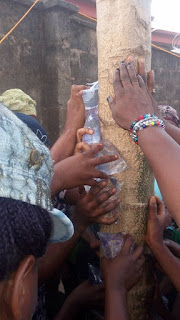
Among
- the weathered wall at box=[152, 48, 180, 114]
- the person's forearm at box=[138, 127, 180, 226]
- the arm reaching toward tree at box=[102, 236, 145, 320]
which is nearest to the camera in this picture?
the person's forearm at box=[138, 127, 180, 226]

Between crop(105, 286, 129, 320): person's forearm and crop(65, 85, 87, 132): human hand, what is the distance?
825 millimetres

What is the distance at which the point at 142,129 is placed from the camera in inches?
48.9

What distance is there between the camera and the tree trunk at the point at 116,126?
4.84 feet

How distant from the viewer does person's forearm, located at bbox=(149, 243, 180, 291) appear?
1.48 metres

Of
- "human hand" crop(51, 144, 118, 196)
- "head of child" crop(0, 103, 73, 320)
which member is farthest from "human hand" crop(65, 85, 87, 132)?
"head of child" crop(0, 103, 73, 320)

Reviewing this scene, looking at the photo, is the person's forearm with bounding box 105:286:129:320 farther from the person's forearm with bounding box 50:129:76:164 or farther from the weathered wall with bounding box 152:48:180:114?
the weathered wall with bounding box 152:48:180:114

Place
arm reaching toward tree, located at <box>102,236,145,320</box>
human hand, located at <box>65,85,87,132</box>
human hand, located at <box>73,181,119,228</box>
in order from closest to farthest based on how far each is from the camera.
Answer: arm reaching toward tree, located at <box>102,236,145,320</box> → human hand, located at <box>73,181,119,228</box> → human hand, located at <box>65,85,87,132</box>

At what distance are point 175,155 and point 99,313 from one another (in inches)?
42.9

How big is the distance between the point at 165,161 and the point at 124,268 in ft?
1.86

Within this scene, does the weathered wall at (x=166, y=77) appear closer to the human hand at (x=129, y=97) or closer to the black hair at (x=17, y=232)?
the human hand at (x=129, y=97)

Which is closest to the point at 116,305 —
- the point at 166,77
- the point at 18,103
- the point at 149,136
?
the point at 149,136

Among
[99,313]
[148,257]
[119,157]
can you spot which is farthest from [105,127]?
[99,313]

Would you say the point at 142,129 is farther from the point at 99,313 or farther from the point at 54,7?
the point at 54,7

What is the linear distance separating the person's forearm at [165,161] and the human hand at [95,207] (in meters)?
0.32
